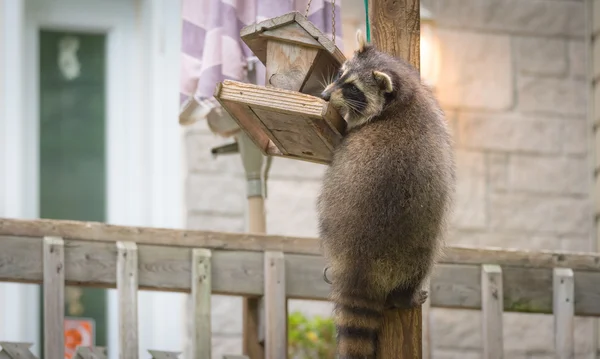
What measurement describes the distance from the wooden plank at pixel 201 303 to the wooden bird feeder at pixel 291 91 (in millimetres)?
734

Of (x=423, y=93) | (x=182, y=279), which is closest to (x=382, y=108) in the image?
(x=423, y=93)

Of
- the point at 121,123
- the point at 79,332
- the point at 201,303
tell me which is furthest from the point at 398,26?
the point at 79,332

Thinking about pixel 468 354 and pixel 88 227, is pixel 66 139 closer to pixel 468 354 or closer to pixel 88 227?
pixel 88 227

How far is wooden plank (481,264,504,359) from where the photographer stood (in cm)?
449

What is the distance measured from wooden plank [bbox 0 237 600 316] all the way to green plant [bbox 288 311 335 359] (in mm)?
1135

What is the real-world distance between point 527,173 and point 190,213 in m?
1.79

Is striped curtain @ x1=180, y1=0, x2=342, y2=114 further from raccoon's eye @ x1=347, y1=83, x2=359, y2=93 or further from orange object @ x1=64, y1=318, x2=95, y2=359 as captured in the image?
orange object @ x1=64, y1=318, x2=95, y2=359

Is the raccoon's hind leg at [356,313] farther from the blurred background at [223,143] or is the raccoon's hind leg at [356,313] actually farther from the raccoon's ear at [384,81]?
the blurred background at [223,143]

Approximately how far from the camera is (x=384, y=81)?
3.43 meters

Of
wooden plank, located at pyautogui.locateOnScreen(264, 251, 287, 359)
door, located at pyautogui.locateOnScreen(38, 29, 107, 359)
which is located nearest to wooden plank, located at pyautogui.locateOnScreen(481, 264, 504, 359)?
wooden plank, located at pyautogui.locateOnScreen(264, 251, 287, 359)

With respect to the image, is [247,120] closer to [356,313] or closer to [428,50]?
[356,313]

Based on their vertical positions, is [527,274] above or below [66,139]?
below

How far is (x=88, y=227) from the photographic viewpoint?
426 cm

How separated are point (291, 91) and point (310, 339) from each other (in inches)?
92.9
